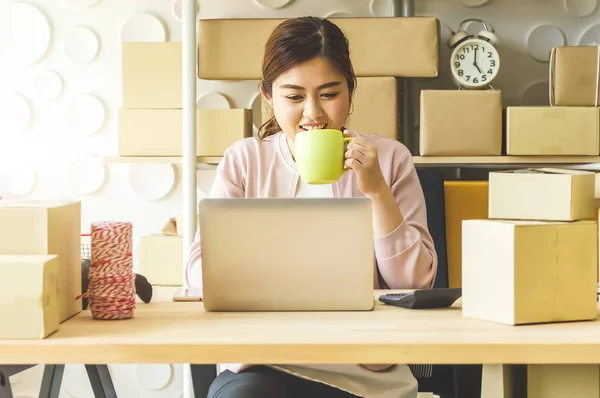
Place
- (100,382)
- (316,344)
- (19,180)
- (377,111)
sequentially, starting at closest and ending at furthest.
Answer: (316,344) < (100,382) < (377,111) < (19,180)

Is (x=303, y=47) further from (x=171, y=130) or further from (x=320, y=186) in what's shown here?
(x=171, y=130)

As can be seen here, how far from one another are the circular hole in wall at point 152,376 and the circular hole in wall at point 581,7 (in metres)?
1.98

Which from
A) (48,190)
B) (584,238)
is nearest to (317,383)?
(584,238)

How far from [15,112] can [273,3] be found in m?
1.04

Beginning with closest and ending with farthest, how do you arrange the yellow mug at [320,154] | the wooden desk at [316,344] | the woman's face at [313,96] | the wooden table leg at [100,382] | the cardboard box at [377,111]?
the wooden desk at [316,344]
the yellow mug at [320,154]
the woman's face at [313,96]
the wooden table leg at [100,382]
the cardboard box at [377,111]

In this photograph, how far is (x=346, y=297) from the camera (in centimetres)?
107

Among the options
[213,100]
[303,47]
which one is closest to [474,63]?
[213,100]

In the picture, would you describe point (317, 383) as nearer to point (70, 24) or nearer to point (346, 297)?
point (346, 297)

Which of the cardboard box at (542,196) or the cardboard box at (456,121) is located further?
the cardboard box at (456,121)

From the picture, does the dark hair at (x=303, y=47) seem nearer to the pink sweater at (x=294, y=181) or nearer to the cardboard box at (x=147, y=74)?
the pink sweater at (x=294, y=181)

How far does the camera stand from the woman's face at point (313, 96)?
156 centimetres

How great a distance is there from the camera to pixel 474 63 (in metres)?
2.56

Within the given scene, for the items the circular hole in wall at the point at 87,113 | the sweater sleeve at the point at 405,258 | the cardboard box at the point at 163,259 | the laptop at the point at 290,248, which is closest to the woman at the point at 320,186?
the sweater sleeve at the point at 405,258

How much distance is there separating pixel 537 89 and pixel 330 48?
1415 millimetres
